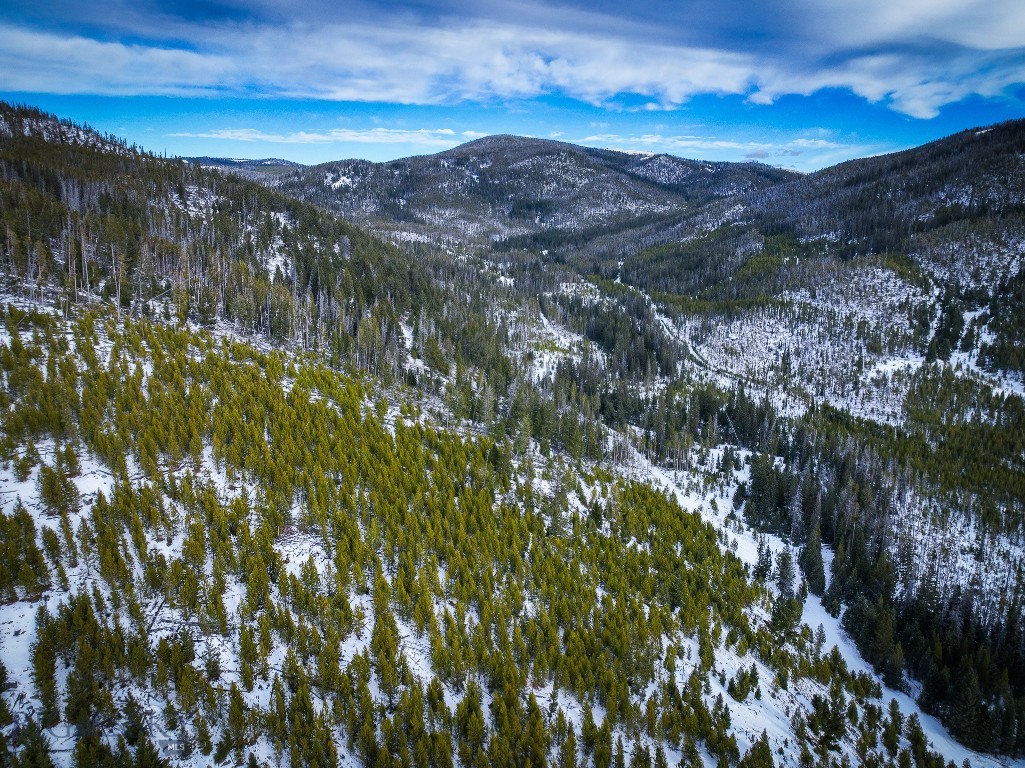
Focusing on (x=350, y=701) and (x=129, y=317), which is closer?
(x=350, y=701)

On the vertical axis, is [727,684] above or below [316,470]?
below

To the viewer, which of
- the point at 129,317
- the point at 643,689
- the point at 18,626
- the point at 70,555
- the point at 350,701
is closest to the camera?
the point at 18,626

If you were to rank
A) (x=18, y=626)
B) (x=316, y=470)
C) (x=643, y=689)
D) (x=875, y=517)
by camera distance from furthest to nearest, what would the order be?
1. (x=875, y=517)
2. (x=316, y=470)
3. (x=643, y=689)
4. (x=18, y=626)

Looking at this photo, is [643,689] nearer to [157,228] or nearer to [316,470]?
[316,470]

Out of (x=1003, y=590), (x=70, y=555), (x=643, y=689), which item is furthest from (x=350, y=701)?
(x=1003, y=590)

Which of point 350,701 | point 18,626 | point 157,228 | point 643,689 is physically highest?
point 157,228

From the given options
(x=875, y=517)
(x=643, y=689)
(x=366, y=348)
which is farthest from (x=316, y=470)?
(x=875, y=517)
